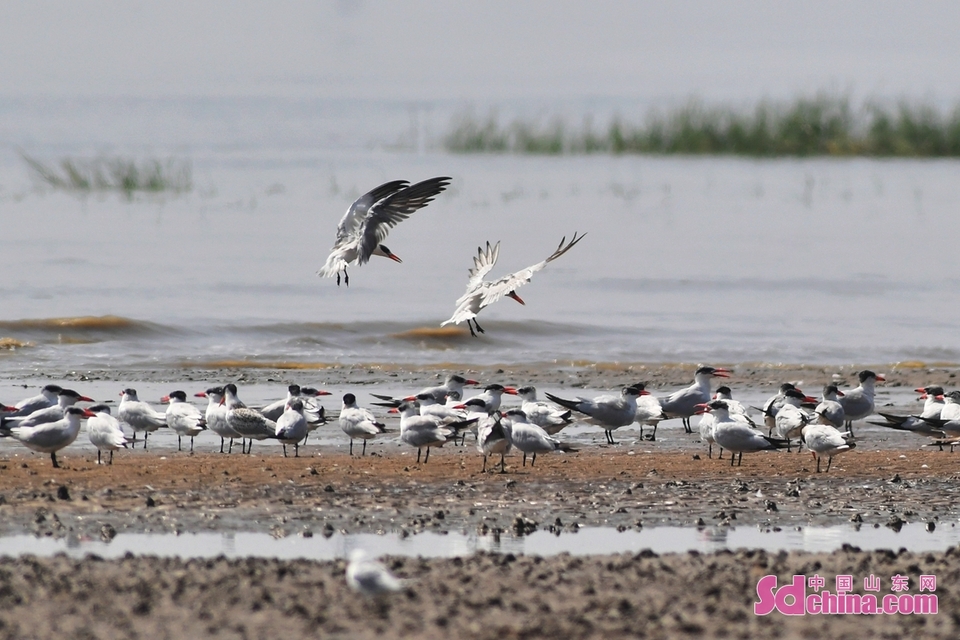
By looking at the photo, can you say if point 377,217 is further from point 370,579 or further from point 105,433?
point 370,579

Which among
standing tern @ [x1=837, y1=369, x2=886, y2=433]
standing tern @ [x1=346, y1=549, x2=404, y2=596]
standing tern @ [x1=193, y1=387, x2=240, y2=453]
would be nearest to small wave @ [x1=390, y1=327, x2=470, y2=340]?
standing tern @ [x1=837, y1=369, x2=886, y2=433]

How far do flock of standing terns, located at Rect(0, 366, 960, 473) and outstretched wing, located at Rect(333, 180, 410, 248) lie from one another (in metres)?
1.55

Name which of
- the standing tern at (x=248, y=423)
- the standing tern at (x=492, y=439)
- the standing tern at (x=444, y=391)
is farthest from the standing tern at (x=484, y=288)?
the standing tern at (x=248, y=423)

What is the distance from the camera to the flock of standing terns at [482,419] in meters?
10.1

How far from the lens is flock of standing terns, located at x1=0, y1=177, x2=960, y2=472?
10.2 m

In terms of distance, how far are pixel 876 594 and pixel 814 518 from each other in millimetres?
1891

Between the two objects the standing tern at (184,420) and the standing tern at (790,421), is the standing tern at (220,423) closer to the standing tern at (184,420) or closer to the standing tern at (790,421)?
the standing tern at (184,420)

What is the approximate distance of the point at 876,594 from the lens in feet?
22.2

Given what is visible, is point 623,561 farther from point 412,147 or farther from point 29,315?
point 412,147

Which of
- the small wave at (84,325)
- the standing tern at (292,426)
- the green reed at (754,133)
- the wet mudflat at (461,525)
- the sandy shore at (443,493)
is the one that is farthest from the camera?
the green reed at (754,133)

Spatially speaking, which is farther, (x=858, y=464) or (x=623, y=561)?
(x=858, y=464)

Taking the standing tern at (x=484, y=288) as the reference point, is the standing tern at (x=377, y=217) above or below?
above

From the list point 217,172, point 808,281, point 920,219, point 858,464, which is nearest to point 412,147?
point 217,172

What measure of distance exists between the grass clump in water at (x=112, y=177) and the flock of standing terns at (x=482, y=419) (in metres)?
24.6
